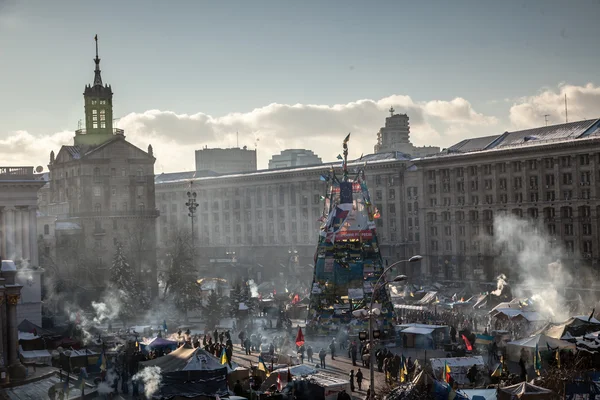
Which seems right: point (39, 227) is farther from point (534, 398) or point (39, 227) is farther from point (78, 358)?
point (534, 398)

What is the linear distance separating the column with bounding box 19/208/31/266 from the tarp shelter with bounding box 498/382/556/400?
4541 cm

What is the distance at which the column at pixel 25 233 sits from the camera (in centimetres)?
6681

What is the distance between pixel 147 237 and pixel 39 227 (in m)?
12.4

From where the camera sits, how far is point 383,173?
118 m

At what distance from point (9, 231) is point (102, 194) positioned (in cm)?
2811

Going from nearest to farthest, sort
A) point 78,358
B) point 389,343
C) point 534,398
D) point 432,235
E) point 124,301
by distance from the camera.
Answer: point 534,398 < point 78,358 < point 389,343 < point 124,301 < point 432,235

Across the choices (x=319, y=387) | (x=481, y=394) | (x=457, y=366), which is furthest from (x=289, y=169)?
(x=481, y=394)

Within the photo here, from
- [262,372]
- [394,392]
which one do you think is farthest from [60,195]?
[394,392]

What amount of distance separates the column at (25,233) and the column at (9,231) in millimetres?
680

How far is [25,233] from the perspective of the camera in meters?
67.1

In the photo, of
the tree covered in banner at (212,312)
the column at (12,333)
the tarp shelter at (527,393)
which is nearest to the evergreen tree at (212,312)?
the tree covered in banner at (212,312)

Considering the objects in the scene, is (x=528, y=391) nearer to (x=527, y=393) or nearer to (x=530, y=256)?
(x=527, y=393)

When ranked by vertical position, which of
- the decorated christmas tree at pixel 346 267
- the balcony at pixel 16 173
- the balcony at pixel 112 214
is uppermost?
the balcony at pixel 16 173

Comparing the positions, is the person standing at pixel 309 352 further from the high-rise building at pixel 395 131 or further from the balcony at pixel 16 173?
the high-rise building at pixel 395 131
